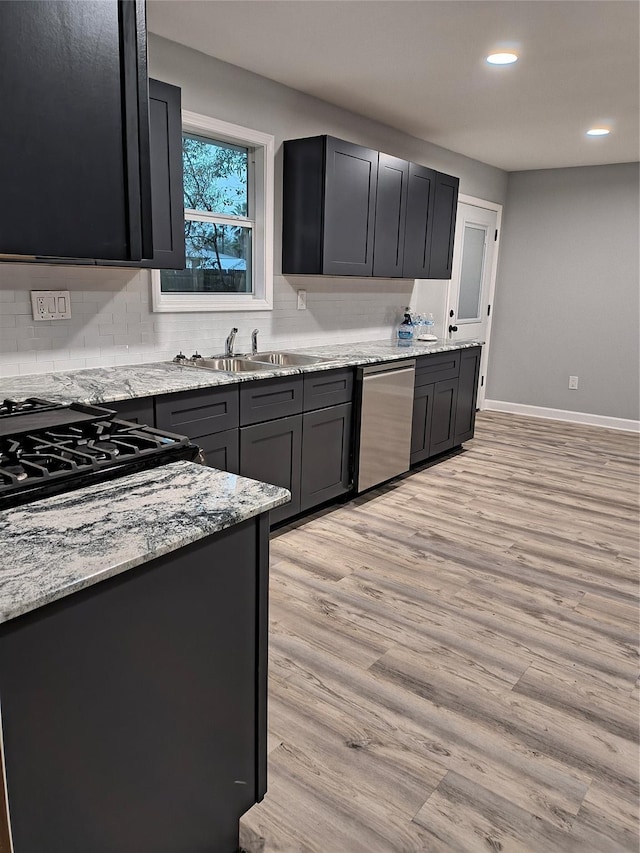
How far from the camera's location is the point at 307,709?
2.03 metres

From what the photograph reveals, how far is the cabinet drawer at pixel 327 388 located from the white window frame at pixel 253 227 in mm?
702

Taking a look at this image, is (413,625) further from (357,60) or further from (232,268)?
(357,60)

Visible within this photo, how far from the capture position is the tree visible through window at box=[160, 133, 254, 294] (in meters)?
3.46

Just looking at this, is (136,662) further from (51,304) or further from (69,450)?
(51,304)

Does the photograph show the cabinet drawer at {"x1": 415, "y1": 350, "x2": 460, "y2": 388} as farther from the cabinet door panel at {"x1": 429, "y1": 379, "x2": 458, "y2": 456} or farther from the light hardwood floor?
the light hardwood floor

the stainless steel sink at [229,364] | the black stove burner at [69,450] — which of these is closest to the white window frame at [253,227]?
the stainless steel sink at [229,364]

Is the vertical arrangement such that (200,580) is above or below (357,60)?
below

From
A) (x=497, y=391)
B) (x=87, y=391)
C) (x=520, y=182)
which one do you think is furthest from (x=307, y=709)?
(x=520, y=182)

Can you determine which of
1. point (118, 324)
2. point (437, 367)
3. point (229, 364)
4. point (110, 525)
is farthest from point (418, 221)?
point (110, 525)

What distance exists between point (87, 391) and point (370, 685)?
5.08 feet

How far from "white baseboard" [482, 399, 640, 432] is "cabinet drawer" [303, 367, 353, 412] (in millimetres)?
3644

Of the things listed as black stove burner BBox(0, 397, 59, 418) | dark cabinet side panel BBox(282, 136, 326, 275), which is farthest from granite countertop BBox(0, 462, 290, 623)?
dark cabinet side panel BBox(282, 136, 326, 275)

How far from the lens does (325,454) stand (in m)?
3.59

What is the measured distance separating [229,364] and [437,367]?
67.3 inches
